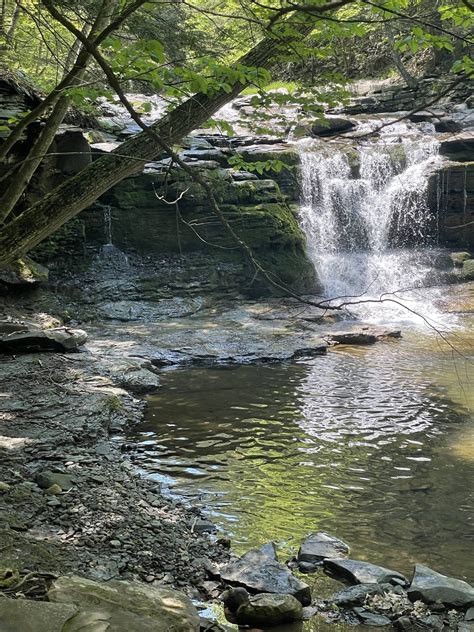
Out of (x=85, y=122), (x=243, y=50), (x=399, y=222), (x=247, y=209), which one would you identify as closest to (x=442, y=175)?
(x=399, y=222)

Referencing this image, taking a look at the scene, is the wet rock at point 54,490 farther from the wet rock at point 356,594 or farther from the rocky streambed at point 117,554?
the wet rock at point 356,594

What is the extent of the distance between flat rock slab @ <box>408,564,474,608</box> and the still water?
0.99ft

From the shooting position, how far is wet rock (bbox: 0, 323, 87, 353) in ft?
27.5

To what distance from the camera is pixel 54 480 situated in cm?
478

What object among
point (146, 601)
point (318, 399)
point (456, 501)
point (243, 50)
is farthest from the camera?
point (318, 399)

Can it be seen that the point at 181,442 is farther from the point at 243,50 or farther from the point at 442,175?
the point at 442,175

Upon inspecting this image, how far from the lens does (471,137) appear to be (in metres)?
18.2

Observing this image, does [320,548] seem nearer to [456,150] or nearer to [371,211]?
[371,211]

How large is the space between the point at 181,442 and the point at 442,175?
13810 mm

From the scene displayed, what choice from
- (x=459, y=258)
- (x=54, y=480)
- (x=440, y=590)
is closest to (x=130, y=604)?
(x=440, y=590)

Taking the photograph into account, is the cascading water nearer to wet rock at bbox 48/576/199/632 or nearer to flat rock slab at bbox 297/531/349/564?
flat rock slab at bbox 297/531/349/564

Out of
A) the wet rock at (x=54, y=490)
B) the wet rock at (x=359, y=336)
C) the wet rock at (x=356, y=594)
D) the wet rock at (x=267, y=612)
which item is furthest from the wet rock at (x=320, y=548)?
the wet rock at (x=359, y=336)

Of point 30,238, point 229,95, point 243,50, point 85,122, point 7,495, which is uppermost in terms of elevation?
point 85,122

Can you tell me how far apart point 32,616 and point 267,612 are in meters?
1.51
